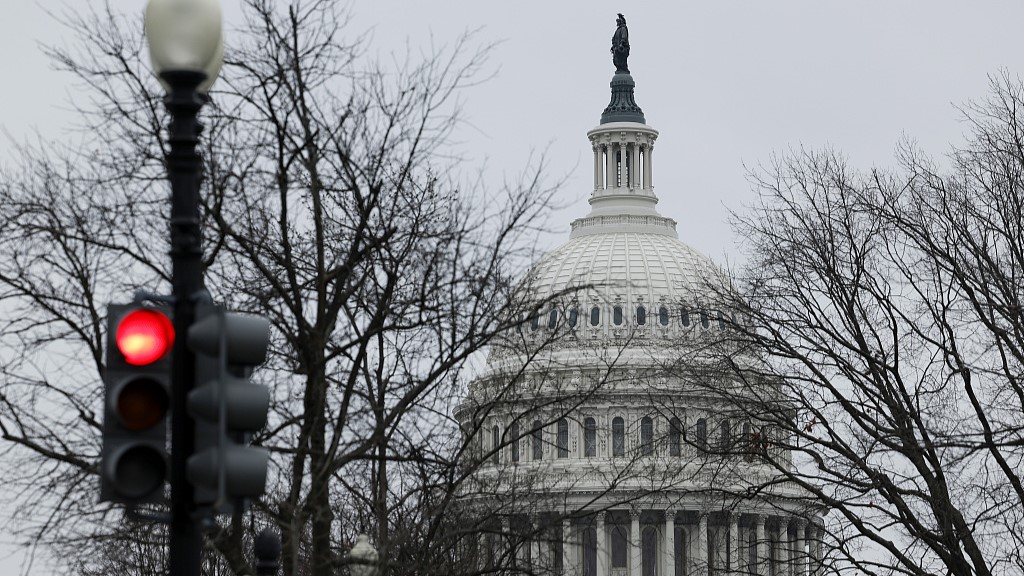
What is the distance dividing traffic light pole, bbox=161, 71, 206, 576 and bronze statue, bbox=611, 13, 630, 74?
154 m

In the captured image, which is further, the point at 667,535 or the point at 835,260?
the point at 667,535

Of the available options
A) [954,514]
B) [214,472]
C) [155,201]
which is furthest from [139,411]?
[954,514]

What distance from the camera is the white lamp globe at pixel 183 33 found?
1173 centimetres

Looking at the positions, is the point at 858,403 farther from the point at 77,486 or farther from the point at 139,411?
the point at 139,411

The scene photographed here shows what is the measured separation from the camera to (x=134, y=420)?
10.8 meters

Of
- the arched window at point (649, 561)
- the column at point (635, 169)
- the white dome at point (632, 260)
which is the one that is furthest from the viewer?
the column at point (635, 169)

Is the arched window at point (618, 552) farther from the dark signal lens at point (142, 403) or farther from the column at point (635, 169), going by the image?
the dark signal lens at point (142, 403)

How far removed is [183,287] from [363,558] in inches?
273

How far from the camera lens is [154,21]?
1174 centimetres

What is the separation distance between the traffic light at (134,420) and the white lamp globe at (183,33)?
66.0 inches

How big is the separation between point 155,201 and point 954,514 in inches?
460

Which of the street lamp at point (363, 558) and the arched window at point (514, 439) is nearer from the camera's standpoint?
the street lamp at point (363, 558)

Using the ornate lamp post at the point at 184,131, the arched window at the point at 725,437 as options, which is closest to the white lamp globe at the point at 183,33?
the ornate lamp post at the point at 184,131

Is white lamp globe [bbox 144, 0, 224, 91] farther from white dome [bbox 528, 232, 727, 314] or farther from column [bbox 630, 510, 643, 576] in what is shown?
white dome [bbox 528, 232, 727, 314]
